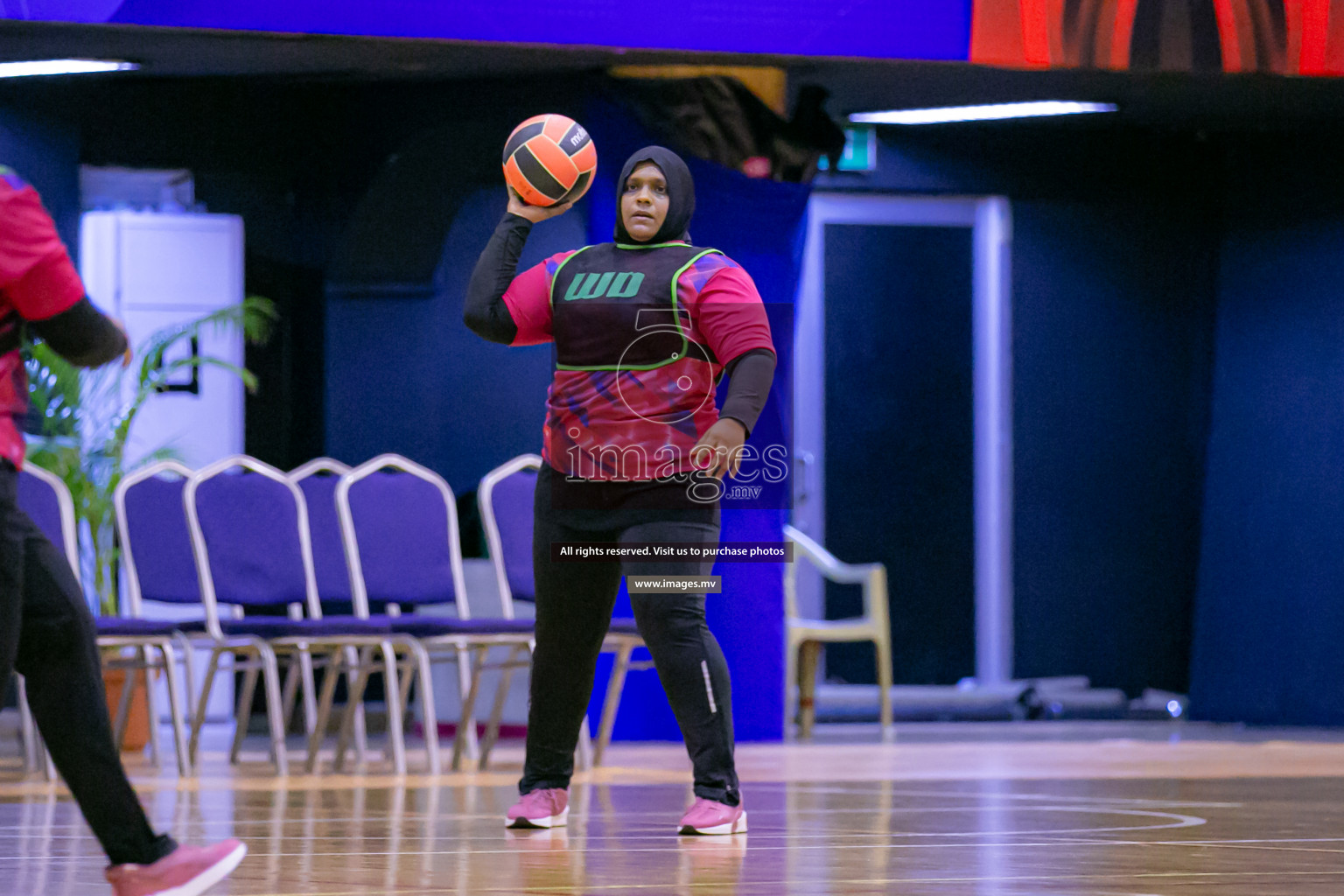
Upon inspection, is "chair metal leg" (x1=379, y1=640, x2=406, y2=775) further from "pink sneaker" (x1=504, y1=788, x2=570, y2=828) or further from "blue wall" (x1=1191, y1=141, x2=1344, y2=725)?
"blue wall" (x1=1191, y1=141, x2=1344, y2=725)

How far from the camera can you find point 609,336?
3.60 m

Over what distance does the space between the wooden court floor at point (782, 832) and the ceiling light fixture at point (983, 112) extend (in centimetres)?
350

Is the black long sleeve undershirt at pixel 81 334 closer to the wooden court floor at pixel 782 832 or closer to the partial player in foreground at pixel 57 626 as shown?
the partial player in foreground at pixel 57 626

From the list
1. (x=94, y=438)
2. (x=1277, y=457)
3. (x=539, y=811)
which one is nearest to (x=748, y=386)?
(x=539, y=811)

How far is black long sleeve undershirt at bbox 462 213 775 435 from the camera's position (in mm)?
3547

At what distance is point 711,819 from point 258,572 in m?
2.91

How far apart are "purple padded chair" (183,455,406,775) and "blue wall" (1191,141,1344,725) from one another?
14.6 feet

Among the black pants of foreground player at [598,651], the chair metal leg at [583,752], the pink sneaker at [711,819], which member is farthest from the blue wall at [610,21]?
the pink sneaker at [711,819]

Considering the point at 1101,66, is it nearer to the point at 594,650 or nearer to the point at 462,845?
the point at 594,650

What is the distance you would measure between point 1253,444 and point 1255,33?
2.30 meters

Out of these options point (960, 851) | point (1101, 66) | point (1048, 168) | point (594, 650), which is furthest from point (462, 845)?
point (1048, 168)

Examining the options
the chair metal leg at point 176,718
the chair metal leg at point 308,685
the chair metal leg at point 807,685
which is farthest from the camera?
the chair metal leg at point 807,685

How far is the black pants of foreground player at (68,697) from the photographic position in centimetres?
232

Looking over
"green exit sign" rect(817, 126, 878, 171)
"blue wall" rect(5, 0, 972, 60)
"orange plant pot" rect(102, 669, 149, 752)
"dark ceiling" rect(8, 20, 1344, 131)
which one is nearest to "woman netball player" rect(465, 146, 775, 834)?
"blue wall" rect(5, 0, 972, 60)
